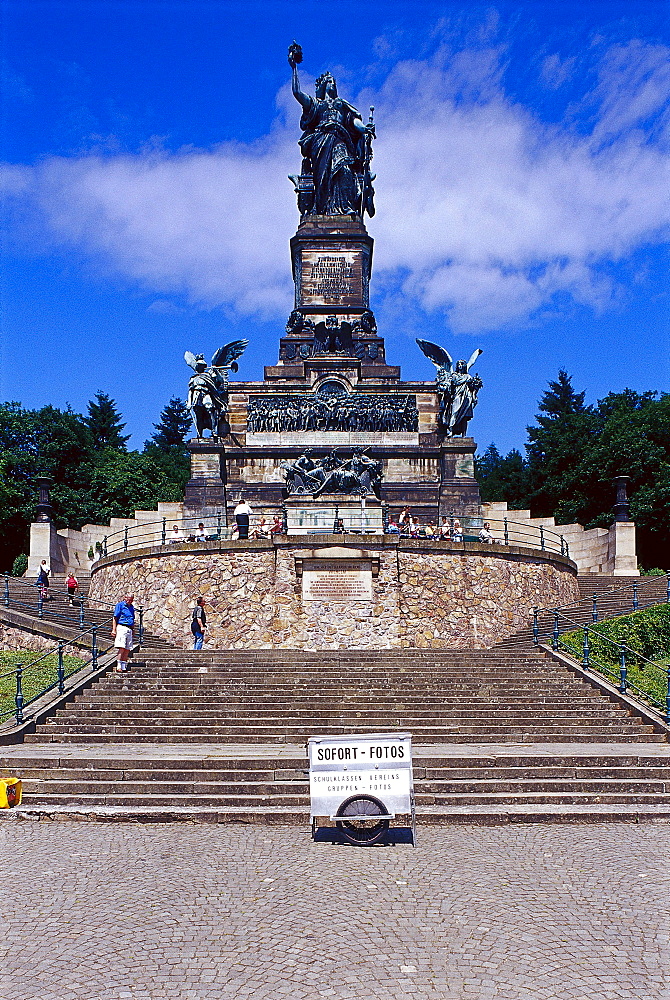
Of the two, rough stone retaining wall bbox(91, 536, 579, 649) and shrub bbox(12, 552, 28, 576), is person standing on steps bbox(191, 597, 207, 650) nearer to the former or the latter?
rough stone retaining wall bbox(91, 536, 579, 649)

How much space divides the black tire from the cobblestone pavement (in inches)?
7.5

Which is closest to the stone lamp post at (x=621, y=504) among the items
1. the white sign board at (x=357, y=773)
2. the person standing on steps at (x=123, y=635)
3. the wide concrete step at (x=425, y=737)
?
the wide concrete step at (x=425, y=737)

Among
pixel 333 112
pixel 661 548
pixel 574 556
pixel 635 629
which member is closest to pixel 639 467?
pixel 661 548

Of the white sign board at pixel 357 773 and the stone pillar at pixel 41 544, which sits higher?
the stone pillar at pixel 41 544

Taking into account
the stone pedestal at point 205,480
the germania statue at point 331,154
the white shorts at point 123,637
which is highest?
the germania statue at point 331,154

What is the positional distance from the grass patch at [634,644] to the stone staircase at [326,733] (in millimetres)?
1003

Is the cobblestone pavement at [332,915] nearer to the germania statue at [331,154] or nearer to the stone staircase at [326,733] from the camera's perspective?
the stone staircase at [326,733]

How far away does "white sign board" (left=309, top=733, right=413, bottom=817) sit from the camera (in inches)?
401

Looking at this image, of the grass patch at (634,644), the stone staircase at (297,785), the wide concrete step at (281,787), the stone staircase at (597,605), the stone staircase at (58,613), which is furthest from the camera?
the stone staircase at (597,605)

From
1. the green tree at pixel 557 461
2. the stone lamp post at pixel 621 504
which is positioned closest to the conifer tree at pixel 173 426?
the green tree at pixel 557 461

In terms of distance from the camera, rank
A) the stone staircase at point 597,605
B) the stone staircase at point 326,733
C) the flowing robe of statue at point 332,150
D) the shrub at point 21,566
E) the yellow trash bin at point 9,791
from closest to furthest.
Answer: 1. the yellow trash bin at point 9,791
2. the stone staircase at point 326,733
3. the stone staircase at point 597,605
4. the shrub at point 21,566
5. the flowing robe of statue at point 332,150

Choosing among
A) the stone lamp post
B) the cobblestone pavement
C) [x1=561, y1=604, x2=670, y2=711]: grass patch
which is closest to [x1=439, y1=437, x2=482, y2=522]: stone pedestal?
the stone lamp post

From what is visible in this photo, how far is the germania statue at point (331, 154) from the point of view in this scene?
51500 mm

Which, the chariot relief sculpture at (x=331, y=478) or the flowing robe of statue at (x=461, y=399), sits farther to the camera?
the flowing robe of statue at (x=461, y=399)
